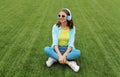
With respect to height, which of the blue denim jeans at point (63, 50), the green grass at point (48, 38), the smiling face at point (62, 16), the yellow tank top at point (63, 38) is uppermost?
the smiling face at point (62, 16)

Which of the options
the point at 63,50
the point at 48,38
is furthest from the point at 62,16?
the point at 48,38

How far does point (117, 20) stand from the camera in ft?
29.0

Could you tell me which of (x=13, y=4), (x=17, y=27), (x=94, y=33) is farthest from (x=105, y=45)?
(x=13, y=4)

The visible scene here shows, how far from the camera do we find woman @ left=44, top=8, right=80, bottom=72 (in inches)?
191

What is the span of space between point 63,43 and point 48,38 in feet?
5.71

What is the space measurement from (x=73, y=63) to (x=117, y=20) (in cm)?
437

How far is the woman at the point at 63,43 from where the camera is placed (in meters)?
4.84

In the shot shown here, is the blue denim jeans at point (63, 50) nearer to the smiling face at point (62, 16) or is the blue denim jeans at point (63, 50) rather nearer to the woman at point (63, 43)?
the woman at point (63, 43)

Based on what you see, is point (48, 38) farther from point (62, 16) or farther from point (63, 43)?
point (62, 16)

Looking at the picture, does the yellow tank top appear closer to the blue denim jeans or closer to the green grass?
the blue denim jeans

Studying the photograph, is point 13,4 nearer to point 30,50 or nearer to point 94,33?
point 94,33

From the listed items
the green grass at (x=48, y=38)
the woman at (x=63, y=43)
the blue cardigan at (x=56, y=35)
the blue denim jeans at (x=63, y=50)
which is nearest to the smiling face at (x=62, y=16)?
the woman at (x=63, y=43)

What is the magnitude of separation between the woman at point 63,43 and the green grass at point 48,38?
17 cm

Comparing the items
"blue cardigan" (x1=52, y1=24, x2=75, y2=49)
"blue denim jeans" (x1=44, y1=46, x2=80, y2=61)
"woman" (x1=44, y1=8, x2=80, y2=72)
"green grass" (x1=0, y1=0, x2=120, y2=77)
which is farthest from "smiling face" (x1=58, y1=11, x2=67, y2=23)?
"green grass" (x1=0, y1=0, x2=120, y2=77)
